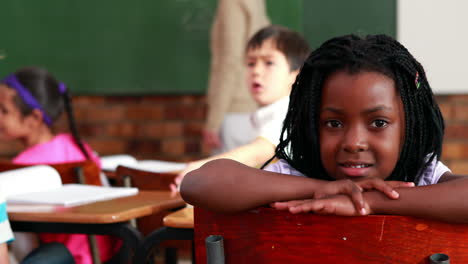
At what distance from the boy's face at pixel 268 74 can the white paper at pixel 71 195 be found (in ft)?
2.19

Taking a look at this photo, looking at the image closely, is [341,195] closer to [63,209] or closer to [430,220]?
[430,220]

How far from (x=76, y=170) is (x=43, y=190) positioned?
0.14m

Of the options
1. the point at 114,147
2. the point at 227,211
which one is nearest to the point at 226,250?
the point at 227,211

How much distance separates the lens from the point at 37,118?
8.89 ft

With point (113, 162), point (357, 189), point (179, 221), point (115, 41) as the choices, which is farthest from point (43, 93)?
point (357, 189)

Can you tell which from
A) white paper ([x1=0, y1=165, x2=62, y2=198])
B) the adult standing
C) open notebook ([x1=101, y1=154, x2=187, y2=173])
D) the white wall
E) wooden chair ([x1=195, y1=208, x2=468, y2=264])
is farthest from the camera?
the white wall

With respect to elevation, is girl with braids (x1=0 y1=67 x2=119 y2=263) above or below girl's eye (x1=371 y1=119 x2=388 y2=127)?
below

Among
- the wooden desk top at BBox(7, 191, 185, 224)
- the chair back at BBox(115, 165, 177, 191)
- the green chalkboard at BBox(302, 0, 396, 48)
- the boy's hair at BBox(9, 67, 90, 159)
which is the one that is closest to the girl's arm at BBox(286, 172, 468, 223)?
the wooden desk top at BBox(7, 191, 185, 224)

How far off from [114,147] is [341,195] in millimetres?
3607

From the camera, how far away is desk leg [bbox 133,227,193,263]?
144 cm

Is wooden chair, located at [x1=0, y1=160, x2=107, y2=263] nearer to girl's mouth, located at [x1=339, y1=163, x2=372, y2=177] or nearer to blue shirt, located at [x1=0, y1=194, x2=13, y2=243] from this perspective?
blue shirt, located at [x1=0, y1=194, x2=13, y2=243]

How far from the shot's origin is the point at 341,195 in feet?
2.92

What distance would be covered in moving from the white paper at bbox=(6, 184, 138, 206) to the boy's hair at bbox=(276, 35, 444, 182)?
796mm

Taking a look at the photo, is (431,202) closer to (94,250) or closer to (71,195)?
(71,195)
